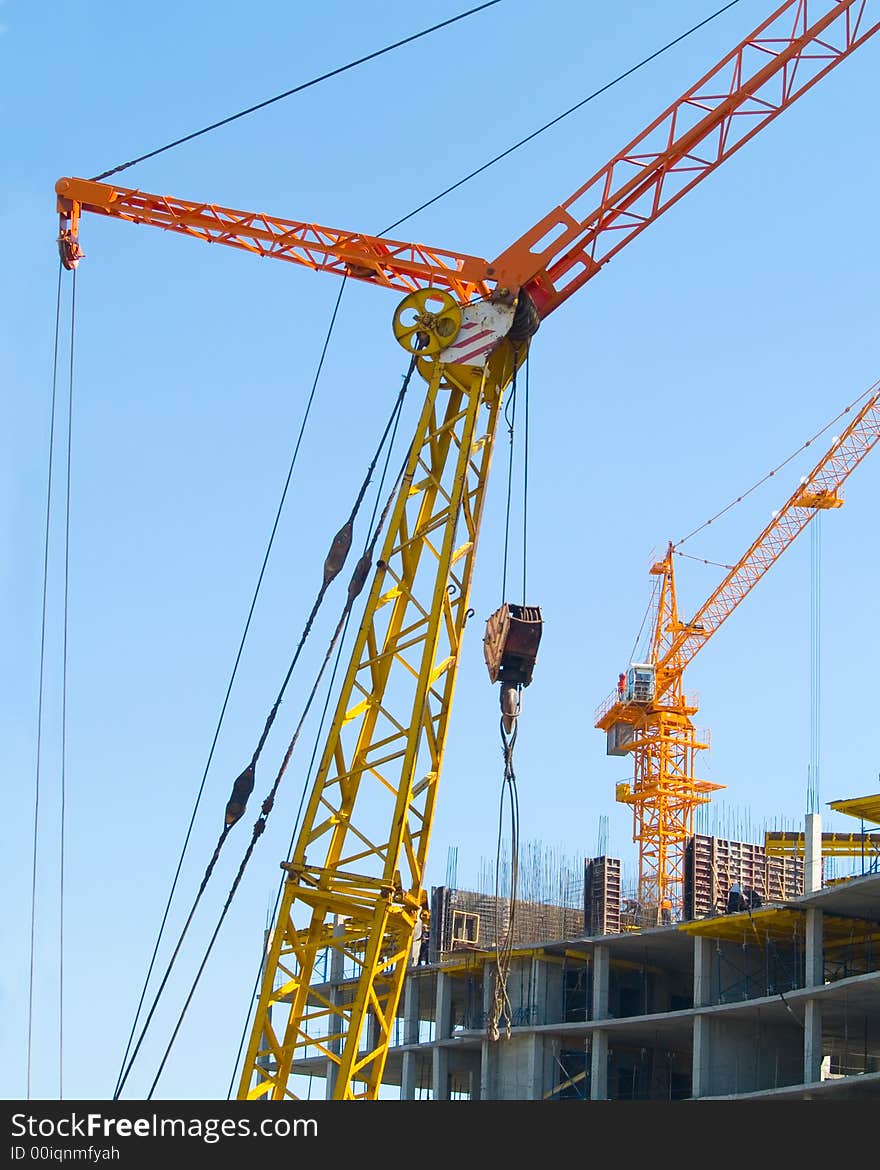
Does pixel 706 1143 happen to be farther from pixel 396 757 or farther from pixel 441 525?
pixel 441 525

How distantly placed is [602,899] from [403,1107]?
43.4 metres

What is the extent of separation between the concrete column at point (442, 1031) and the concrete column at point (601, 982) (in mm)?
7937

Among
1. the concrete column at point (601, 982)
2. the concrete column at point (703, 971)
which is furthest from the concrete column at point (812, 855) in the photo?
the concrete column at point (601, 982)

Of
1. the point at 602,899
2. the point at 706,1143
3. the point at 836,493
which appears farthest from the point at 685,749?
the point at 706,1143

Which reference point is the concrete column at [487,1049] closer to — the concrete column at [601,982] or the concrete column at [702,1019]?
the concrete column at [601,982]

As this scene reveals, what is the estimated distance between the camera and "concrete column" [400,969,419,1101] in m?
78.7

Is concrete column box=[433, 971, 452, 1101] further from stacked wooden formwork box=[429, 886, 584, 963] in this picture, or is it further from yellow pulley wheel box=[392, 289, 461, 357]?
yellow pulley wheel box=[392, 289, 461, 357]

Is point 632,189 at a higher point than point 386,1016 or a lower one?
higher

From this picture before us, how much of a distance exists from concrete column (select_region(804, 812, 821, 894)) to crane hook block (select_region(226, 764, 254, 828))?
28001mm

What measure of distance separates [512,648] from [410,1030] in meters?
46.3

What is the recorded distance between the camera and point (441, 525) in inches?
1521

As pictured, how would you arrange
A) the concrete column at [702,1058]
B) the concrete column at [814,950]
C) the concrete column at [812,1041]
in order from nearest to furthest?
the concrete column at [812,1041], the concrete column at [814,950], the concrete column at [702,1058]

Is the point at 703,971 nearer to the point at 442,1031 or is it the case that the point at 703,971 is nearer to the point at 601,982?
the point at 601,982

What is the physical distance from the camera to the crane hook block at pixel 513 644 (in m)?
37.1
